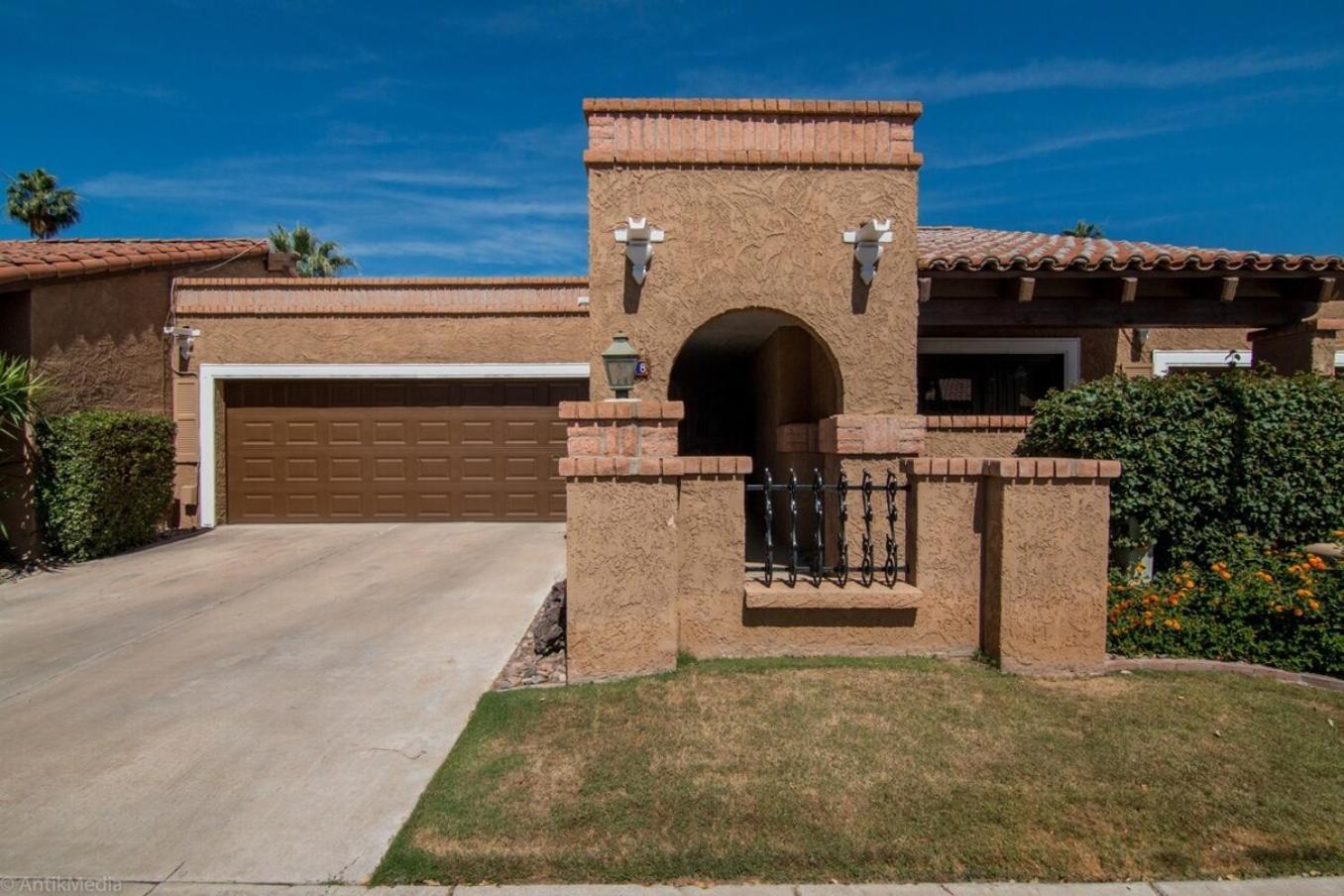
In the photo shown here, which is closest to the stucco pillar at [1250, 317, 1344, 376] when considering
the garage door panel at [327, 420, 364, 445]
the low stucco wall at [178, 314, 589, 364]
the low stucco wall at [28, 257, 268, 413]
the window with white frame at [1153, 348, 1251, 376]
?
the window with white frame at [1153, 348, 1251, 376]

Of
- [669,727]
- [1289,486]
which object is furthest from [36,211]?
[1289,486]

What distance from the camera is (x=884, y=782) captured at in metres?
3.52

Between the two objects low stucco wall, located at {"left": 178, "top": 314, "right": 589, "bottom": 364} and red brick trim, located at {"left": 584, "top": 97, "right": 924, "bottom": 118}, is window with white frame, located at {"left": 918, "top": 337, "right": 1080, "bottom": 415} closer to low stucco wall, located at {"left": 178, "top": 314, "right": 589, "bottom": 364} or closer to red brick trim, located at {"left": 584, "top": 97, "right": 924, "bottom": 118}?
red brick trim, located at {"left": 584, "top": 97, "right": 924, "bottom": 118}

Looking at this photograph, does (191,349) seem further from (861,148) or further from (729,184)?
(861,148)

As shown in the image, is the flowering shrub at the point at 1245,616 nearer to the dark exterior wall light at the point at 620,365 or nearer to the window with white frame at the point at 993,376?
the dark exterior wall light at the point at 620,365

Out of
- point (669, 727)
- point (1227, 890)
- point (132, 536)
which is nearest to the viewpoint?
point (1227, 890)

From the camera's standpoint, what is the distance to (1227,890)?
285 centimetres

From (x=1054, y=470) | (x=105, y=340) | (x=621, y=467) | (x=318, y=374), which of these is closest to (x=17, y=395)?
(x=105, y=340)

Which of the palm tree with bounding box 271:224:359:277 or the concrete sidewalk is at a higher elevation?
the palm tree with bounding box 271:224:359:277

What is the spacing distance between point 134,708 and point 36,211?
28978mm

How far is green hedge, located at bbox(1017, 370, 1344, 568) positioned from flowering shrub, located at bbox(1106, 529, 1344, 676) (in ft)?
1.54

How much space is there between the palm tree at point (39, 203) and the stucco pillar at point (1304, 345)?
33106 millimetres

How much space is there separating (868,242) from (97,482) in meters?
9.38

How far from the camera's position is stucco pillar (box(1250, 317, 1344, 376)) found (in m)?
7.90
